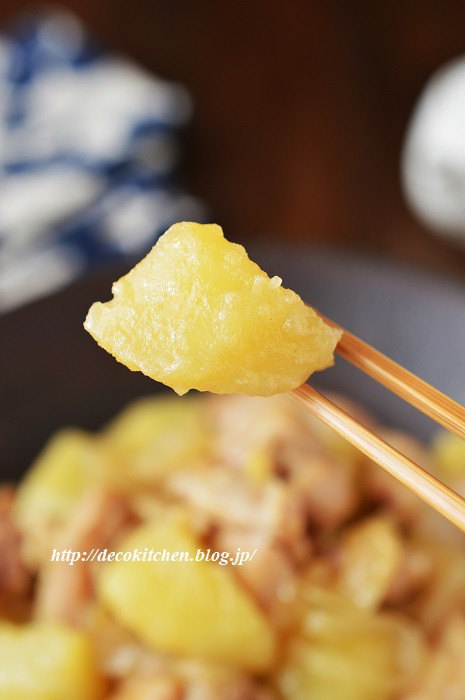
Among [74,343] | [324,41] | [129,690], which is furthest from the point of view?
[324,41]

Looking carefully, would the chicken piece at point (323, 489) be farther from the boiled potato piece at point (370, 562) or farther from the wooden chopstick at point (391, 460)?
the wooden chopstick at point (391, 460)

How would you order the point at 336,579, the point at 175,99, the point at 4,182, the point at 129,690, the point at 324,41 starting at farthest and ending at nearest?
1. the point at 324,41
2. the point at 175,99
3. the point at 4,182
4. the point at 336,579
5. the point at 129,690

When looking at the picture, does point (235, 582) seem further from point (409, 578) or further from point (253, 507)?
point (409, 578)

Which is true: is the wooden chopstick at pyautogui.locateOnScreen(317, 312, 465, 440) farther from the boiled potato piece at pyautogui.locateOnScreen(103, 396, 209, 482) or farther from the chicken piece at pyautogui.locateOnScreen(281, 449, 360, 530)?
the boiled potato piece at pyautogui.locateOnScreen(103, 396, 209, 482)

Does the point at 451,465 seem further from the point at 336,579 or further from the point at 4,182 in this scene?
the point at 4,182

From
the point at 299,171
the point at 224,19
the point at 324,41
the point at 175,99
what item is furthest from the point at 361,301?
the point at 224,19

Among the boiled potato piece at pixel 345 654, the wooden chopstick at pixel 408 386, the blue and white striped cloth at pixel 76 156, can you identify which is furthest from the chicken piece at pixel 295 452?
the blue and white striped cloth at pixel 76 156

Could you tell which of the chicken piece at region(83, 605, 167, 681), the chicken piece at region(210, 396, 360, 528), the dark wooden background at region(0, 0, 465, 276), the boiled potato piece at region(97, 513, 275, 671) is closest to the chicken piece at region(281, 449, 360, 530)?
the chicken piece at region(210, 396, 360, 528)
